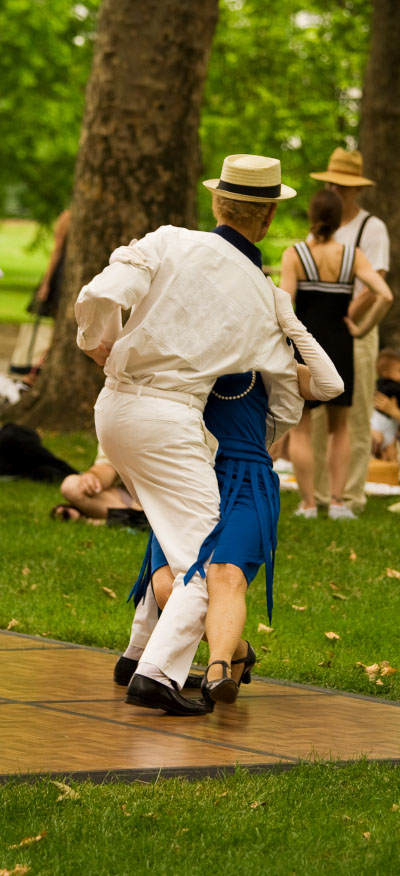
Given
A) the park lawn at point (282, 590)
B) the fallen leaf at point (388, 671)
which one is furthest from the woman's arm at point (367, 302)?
the fallen leaf at point (388, 671)

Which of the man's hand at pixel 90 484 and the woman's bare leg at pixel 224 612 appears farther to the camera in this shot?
the man's hand at pixel 90 484

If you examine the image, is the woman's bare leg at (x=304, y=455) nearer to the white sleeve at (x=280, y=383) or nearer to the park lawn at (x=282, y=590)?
the park lawn at (x=282, y=590)

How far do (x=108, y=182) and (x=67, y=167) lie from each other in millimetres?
34980

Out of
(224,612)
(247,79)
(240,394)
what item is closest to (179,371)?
(240,394)

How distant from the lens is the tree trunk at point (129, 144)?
14586 mm

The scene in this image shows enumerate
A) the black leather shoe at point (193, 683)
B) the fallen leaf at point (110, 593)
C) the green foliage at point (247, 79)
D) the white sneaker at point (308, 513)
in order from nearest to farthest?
the black leather shoe at point (193, 683), the fallen leaf at point (110, 593), the white sneaker at point (308, 513), the green foliage at point (247, 79)

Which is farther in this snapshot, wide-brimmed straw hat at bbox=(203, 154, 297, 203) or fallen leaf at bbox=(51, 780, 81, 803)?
wide-brimmed straw hat at bbox=(203, 154, 297, 203)

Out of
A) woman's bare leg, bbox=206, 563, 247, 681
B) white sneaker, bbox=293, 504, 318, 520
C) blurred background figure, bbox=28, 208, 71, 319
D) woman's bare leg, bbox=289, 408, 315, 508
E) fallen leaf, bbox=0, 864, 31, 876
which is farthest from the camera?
blurred background figure, bbox=28, 208, 71, 319

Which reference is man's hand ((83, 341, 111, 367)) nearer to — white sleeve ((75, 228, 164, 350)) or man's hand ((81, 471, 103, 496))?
white sleeve ((75, 228, 164, 350))

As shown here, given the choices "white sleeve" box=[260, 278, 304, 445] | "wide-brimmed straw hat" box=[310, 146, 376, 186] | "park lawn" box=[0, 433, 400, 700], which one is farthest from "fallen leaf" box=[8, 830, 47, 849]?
"wide-brimmed straw hat" box=[310, 146, 376, 186]

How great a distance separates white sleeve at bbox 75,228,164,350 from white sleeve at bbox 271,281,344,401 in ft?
1.74

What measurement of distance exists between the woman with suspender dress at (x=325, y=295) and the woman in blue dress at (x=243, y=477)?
4.58 meters

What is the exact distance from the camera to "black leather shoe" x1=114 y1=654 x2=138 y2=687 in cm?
A: 587

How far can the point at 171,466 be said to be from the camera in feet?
18.0
